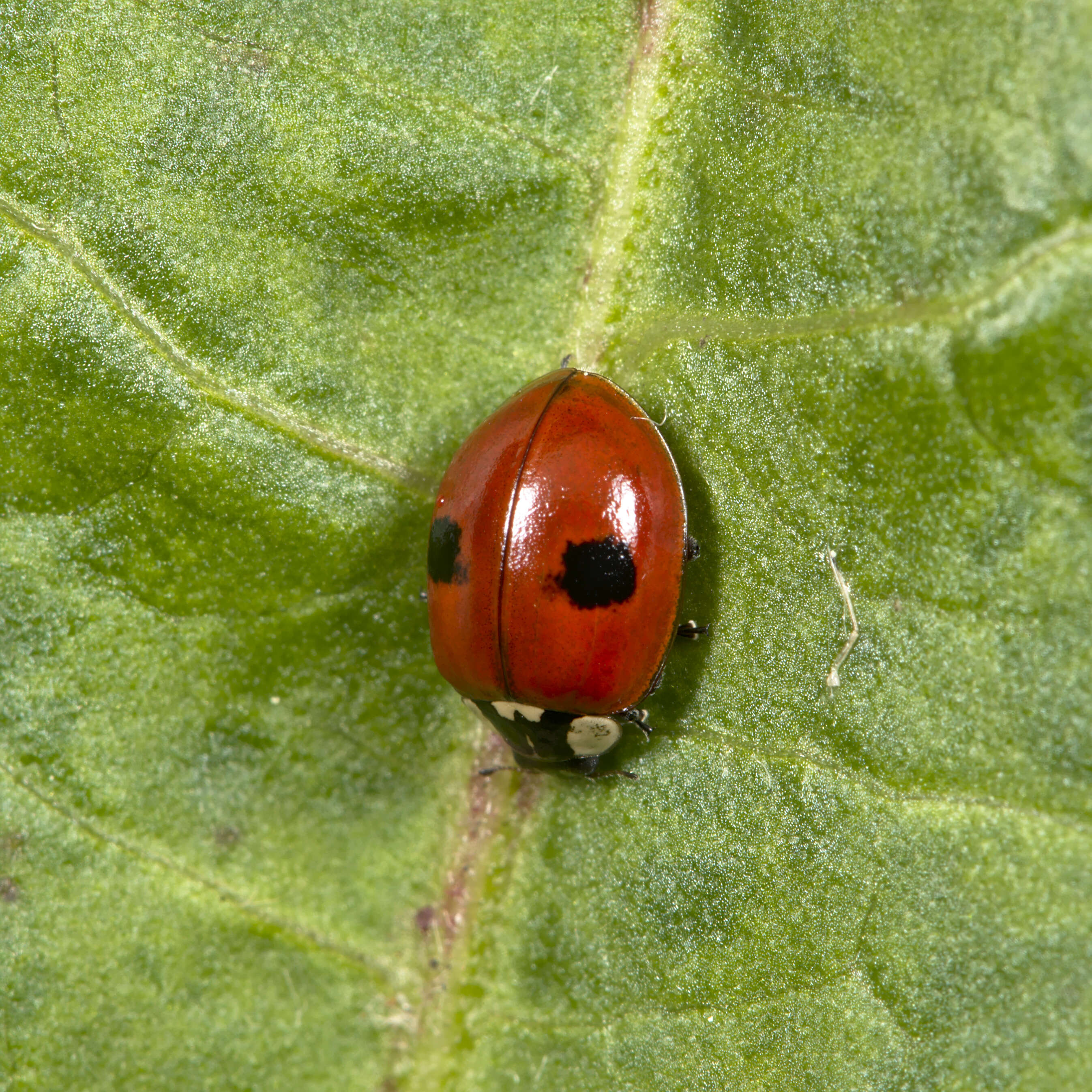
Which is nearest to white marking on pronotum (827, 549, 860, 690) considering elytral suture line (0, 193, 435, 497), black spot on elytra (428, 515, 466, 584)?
black spot on elytra (428, 515, 466, 584)

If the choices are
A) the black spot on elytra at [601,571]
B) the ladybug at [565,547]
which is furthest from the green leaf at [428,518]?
the black spot on elytra at [601,571]

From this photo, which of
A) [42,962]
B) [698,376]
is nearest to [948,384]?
[698,376]

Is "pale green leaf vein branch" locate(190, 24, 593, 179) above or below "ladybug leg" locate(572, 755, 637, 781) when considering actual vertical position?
above

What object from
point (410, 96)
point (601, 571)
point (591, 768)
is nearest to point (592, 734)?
point (591, 768)

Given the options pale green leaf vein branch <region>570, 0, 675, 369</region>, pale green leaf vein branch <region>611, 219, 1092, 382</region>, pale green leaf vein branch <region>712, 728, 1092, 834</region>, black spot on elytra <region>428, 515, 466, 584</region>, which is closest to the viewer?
pale green leaf vein branch <region>611, 219, 1092, 382</region>

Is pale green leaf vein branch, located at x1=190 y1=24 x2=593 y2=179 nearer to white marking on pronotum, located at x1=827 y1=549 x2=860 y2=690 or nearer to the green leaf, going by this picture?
the green leaf

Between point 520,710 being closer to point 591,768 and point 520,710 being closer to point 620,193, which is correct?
point 591,768
